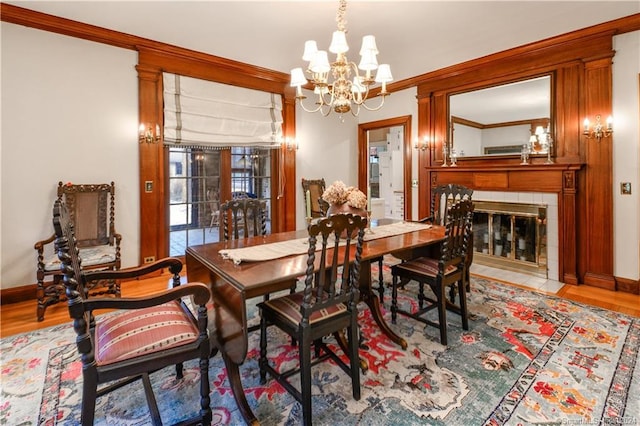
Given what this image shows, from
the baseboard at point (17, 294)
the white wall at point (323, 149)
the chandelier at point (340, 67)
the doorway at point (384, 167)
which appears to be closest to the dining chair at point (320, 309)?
the chandelier at point (340, 67)

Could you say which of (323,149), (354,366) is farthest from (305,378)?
(323,149)

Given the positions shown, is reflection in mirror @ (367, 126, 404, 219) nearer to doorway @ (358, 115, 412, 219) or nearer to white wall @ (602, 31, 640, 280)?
doorway @ (358, 115, 412, 219)

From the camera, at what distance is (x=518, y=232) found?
4227mm

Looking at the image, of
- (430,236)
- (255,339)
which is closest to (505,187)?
(430,236)

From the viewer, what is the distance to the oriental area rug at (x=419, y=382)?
1.70 meters

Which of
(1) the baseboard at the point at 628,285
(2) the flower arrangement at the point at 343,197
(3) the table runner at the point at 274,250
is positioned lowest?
(1) the baseboard at the point at 628,285

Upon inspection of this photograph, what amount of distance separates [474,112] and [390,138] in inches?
161

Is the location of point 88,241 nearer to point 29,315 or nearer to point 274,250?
point 29,315

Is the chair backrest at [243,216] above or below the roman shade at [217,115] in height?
below

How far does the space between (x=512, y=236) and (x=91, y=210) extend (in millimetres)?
4950

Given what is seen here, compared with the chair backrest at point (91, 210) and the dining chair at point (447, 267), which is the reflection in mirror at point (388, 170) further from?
the chair backrest at point (91, 210)

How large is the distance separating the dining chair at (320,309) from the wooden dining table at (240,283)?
13 cm

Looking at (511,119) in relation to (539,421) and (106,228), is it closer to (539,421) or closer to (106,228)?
(539,421)

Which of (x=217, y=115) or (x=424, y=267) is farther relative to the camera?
(x=217, y=115)
